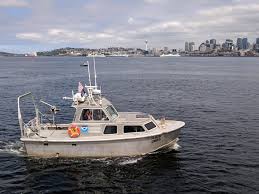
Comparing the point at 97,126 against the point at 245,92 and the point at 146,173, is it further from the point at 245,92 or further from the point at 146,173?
the point at 245,92

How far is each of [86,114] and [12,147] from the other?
7424mm

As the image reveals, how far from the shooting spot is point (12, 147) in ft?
95.8

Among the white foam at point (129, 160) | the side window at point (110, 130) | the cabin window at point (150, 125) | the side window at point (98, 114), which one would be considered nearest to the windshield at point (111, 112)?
the side window at point (98, 114)

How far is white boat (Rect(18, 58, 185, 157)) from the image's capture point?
25.2 meters

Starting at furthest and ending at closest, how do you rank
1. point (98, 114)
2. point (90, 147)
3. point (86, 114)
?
point (86, 114) < point (98, 114) < point (90, 147)

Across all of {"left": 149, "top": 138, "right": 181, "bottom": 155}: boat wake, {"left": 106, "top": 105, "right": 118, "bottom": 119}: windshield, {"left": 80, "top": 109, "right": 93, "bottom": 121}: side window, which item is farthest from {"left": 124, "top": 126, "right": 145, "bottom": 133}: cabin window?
{"left": 80, "top": 109, "right": 93, "bottom": 121}: side window

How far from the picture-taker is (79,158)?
1016 inches

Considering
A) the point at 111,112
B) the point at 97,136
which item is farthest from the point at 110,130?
the point at 111,112

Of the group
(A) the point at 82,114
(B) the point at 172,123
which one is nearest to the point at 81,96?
(A) the point at 82,114

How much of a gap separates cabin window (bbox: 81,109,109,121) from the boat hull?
197cm

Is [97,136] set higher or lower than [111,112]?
lower

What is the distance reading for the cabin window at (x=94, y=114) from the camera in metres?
26.3

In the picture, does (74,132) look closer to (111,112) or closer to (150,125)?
(111,112)

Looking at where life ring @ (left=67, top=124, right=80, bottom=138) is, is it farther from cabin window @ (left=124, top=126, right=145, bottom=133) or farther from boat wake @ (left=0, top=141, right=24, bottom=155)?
boat wake @ (left=0, top=141, right=24, bottom=155)
